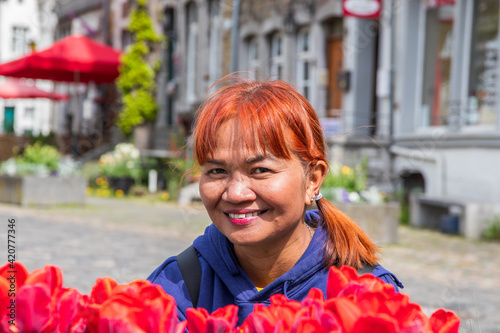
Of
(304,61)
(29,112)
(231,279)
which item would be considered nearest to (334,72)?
(304,61)

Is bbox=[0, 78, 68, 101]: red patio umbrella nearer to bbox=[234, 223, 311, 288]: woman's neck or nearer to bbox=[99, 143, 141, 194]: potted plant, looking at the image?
bbox=[99, 143, 141, 194]: potted plant

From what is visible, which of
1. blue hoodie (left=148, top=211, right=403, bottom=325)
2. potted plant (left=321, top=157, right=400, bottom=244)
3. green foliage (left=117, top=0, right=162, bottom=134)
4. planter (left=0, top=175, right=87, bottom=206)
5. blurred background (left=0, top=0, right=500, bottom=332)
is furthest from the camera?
green foliage (left=117, top=0, right=162, bottom=134)

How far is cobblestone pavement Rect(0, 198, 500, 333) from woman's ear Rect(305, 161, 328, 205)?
6.42ft

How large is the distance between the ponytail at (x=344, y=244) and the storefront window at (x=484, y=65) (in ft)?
29.1

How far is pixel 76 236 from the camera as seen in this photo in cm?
809

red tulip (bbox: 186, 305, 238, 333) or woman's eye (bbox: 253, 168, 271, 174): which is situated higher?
woman's eye (bbox: 253, 168, 271, 174)

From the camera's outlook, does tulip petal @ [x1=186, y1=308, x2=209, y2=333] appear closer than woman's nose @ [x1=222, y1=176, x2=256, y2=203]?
Yes

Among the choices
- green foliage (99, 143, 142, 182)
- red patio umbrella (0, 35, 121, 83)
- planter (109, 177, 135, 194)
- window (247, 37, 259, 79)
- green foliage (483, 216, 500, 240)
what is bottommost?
planter (109, 177, 135, 194)

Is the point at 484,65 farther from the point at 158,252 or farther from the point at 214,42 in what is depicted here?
the point at 214,42

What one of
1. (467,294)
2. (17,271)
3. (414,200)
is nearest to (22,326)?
(17,271)

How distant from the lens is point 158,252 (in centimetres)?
705

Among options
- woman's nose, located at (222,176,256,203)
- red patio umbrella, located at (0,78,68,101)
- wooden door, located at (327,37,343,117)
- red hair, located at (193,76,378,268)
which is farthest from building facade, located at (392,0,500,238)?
red patio umbrella, located at (0,78,68,101)

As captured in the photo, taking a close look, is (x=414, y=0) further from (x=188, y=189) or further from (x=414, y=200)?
(x=188, y=189)

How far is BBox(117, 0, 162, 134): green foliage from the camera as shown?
1688 centimetres
